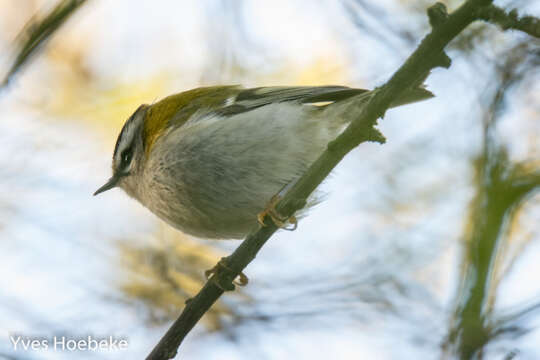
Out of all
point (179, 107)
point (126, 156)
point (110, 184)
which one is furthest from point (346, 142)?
point (110, 184)

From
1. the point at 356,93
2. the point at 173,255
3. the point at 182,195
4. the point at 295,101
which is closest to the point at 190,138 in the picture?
the point at 182,195

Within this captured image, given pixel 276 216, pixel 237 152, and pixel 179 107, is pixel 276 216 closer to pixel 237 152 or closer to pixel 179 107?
pixel 237 152

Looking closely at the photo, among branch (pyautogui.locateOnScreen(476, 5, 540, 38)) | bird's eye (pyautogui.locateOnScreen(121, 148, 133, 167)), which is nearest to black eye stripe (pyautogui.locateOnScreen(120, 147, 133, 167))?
bird's eye (pyautogui.locateOnScreen(121, 148, 133, 167))

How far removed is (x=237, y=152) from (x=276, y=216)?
818mm

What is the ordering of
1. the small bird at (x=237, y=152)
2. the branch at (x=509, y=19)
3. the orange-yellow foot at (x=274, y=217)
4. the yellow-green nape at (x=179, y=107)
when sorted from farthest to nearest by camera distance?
1. the yellow-green nape at (x=179, y=107)
2. the small bird at (x=237, y=152)
3. the orange-yellow foot at (x=274, y=217)
4. the branch at (x=509, y=19)

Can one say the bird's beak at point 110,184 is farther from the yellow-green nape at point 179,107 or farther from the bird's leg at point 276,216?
the bird's leg at point 276,216

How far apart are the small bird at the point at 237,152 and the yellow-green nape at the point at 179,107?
0.05 feet

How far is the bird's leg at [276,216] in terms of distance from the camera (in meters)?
2.84

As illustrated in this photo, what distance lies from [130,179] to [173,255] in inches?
36.1

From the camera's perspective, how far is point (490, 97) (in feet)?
10.2

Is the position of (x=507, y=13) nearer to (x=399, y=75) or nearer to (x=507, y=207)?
(x=399, y=75)

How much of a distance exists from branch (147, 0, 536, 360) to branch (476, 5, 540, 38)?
23mm

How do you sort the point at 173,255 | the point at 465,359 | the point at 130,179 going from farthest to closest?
1. the point at 173,255
2. the point at 130,179
3. the point at 465,359

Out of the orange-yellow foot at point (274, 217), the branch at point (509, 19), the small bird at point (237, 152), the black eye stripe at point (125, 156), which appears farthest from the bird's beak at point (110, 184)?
the branch at point (509, 19)
